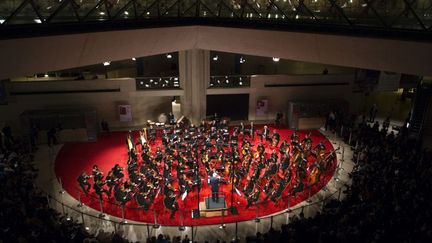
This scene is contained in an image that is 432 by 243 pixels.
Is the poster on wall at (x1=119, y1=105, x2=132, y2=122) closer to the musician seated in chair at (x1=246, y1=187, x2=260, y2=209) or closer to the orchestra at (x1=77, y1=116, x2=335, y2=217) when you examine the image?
the orchestra at (x1=77, y1=116, x2=335, y2=217)

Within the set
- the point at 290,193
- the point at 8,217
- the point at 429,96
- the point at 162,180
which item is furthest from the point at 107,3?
the point at 429,96

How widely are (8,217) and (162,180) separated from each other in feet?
17.2

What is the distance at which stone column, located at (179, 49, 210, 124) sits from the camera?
21547mm

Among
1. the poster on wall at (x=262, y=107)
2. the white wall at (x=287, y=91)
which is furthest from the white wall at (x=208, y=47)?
the poster on wall at (x=262, y=107)

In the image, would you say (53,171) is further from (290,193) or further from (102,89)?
(290,193)

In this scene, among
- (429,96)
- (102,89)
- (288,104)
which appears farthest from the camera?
(288,104)

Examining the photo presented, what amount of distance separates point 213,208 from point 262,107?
36.4 ft

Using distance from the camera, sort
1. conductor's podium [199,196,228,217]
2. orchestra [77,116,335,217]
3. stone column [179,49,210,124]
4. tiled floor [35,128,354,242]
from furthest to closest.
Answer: stone column [179,49,210,124] < orchestra [77,116,335,217] < conductor's podium [199,196,228,217] < tiled floor [35,128,354,242]

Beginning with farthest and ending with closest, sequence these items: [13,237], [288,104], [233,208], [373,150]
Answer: [288,104], [373,150], [233,208], [13,237]

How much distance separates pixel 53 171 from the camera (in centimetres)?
1681

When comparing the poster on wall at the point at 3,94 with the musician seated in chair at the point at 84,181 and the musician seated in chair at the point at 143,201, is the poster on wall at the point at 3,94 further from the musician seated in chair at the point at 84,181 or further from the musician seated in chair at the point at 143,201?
the musician seated in chair at the point at 143,201

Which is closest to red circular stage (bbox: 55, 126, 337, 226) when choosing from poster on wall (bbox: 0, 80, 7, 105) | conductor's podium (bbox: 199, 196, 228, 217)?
conductor's podium (bbox: 199, 196, 228, 217)

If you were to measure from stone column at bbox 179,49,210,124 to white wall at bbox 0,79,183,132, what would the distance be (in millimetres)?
647

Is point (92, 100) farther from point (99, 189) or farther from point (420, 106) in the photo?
point (420, 106)
